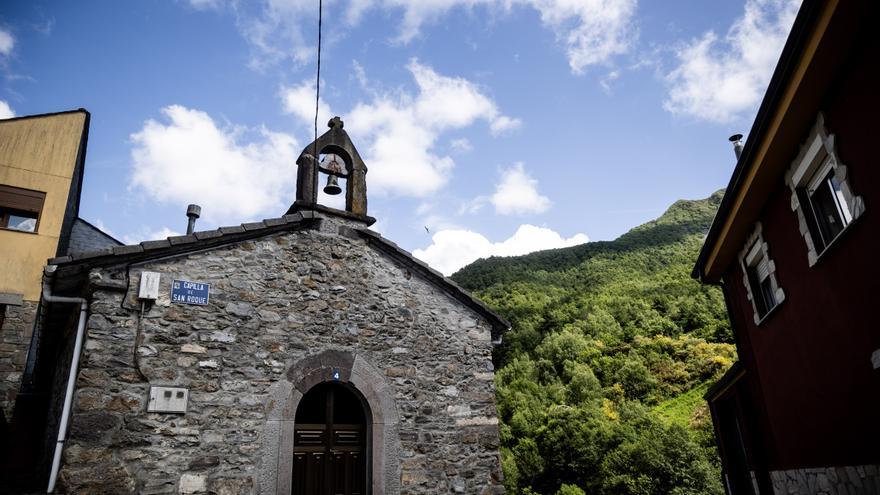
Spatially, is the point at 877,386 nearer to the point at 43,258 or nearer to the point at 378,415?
the point at 378,415

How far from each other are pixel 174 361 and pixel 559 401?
84.0ft

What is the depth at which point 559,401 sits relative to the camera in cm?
2892

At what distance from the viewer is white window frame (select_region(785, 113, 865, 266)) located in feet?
15.5

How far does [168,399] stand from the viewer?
19.3ft

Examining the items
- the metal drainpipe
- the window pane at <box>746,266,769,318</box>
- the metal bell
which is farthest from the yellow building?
the window pane at <box>746,266,769,318</box>

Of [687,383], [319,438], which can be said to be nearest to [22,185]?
[319,438]

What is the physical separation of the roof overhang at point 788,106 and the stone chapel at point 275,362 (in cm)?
369

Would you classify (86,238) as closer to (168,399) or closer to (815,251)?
(168,399)

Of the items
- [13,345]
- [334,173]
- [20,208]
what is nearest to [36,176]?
[20,208]

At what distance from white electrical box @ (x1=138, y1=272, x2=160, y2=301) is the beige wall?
753cm

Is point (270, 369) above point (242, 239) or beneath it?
beneath

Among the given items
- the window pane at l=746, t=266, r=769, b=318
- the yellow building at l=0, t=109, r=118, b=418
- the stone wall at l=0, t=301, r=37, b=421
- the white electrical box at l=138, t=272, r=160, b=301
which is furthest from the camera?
the yellow building at l=0, t=109, r=118, b=418

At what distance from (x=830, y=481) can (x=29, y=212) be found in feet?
49.8

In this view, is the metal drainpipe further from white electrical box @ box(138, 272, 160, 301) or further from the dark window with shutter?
the dark window with shutter
